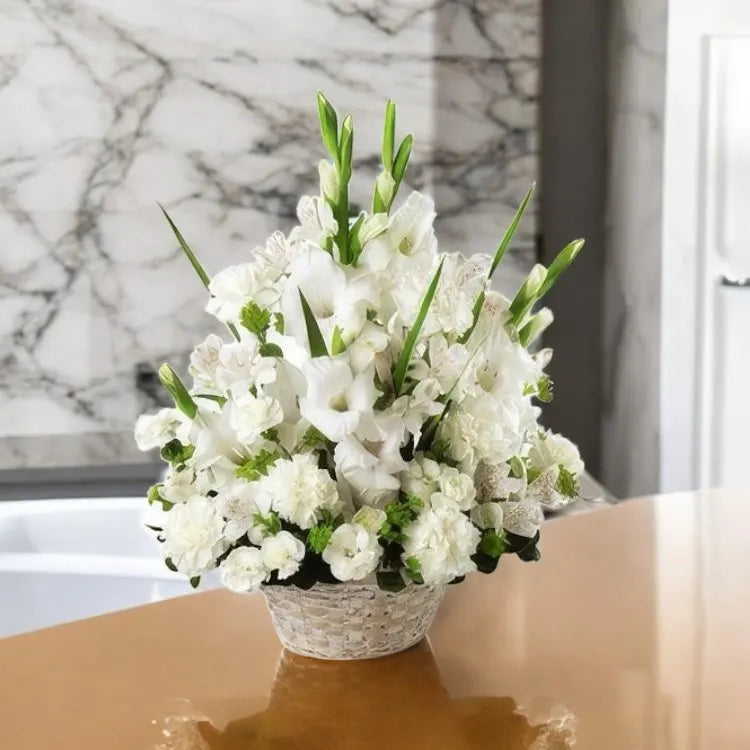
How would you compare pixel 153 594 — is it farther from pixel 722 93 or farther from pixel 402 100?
pixel 722 93

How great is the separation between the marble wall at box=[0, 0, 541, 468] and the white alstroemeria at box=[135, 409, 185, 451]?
203cm

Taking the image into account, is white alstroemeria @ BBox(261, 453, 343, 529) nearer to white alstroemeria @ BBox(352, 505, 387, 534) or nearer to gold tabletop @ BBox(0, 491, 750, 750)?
white alstroemeria @ BBox(352, 505, 387, 534)

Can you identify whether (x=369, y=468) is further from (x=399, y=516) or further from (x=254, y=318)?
(x=254, y=318)

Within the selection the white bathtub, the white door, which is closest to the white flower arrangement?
the white bathtub

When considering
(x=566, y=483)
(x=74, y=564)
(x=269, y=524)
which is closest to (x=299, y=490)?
(x=269, y=524)

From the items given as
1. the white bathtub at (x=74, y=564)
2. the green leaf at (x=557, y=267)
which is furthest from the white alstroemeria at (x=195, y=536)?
the white bathtub at (x=74, y=564)

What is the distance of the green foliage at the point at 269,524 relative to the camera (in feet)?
3.22

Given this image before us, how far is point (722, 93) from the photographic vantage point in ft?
9.55

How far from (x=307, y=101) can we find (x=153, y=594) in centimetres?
129

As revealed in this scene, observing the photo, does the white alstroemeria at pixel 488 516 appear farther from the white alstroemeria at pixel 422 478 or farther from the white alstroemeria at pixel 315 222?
the white alstroemeria at pixel 315 222

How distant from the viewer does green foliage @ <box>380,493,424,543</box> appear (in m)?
0.99

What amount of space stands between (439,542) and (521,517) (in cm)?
10

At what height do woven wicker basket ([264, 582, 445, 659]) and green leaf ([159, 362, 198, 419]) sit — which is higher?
green leaf ([159, 362, 198, 419])

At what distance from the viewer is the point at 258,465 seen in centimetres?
99
